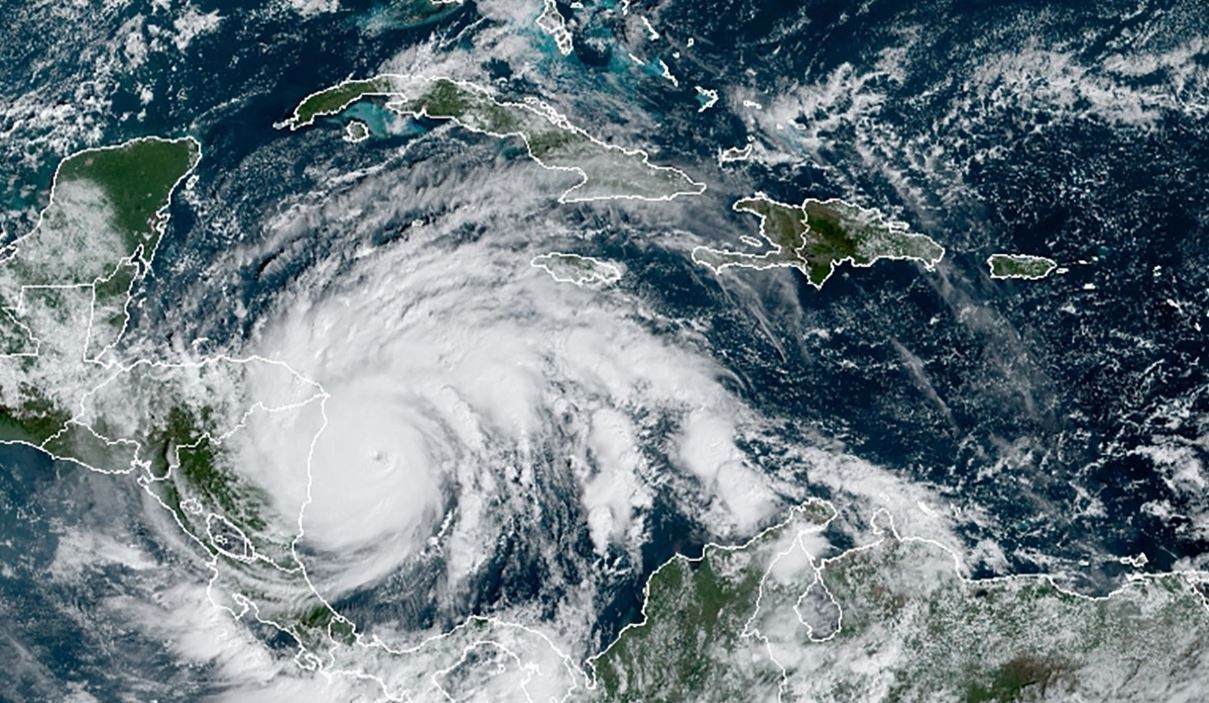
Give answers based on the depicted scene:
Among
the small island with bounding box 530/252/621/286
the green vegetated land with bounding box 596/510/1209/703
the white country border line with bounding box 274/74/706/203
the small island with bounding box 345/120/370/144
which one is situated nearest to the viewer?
the green vegetated land with bounding box 596/510/1209/703

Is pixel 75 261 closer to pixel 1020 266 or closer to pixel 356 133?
pixel 356 133

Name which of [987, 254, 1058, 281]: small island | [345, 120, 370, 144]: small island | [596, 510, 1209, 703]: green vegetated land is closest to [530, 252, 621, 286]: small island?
[345, 120, 370, 144]: small island

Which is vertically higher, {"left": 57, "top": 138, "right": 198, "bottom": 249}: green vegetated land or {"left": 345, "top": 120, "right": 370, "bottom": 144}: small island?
{"left": 345, "top": 120, "right": 370, "bottom": 144}: small island

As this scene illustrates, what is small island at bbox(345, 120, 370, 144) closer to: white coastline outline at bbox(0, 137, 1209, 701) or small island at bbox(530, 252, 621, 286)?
white coastline outline at bbox(0, 137, 1209, 701)

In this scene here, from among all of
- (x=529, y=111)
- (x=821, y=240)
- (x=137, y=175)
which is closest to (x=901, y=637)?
(x=821, y=240)

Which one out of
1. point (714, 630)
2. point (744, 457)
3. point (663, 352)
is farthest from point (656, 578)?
point (663, 352)

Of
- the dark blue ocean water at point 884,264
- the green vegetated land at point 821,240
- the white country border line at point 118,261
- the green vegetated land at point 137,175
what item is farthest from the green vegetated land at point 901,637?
the green vegetated land at point 137,175

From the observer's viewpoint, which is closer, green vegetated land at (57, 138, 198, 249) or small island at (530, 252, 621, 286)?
small island at (530, 252, 621, 286)

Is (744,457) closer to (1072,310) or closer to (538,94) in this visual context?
(1072,310)
